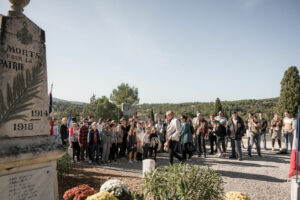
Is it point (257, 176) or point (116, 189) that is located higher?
point (116, 189)

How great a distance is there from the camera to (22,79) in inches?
103

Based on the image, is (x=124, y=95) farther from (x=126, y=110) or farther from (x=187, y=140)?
(x=187, y=140)

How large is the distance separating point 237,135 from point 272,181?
2.88 meters

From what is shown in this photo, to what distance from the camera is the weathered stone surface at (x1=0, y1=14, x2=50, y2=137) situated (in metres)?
2.46

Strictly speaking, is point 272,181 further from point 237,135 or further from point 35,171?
point 35,171

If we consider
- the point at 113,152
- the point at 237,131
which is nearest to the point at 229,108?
the point at 237,131

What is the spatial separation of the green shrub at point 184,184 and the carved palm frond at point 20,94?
2.12 metres

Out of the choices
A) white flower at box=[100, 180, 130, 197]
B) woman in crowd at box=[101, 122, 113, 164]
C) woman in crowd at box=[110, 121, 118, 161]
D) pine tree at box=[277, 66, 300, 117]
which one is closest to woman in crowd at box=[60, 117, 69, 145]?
woman in crowd at box=[101, 122, 113, 164]

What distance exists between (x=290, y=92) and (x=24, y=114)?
33.9 metres

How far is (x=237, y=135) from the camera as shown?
28.8 feet

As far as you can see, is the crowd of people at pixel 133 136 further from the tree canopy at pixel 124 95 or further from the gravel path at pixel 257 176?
the tree canopy at pixel 124 95

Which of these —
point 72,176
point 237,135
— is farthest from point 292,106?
point 72,176

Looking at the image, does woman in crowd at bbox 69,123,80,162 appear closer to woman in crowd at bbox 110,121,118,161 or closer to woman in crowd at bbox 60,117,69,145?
woman in crowd at bbox 60,117,69,145

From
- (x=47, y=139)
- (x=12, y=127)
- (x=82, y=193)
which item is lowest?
(x=82, y=193)
